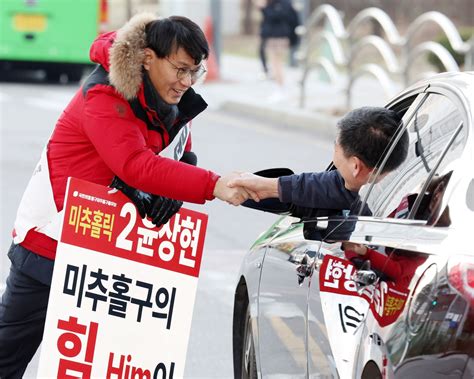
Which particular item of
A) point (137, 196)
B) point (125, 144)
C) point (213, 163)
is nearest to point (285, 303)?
point (137, 196)

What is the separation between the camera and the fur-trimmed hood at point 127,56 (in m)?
4.47

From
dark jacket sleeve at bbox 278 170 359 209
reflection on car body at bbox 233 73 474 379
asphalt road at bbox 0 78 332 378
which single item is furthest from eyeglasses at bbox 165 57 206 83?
asphalt road at bbox 0 78 332 378

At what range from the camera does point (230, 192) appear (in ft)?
14.9

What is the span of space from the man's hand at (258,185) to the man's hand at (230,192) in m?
0.01

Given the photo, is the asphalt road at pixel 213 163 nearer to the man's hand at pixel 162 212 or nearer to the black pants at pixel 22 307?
the black pants at pixel 22 307

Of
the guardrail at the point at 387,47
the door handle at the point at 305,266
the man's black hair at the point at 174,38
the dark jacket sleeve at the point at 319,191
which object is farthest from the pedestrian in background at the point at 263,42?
the door handle at the point at 305,266

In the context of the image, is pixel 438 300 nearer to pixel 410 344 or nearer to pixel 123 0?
pixel 410 344

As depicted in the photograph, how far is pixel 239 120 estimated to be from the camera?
18594mm

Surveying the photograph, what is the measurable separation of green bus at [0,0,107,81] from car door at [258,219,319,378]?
1784 centimetres

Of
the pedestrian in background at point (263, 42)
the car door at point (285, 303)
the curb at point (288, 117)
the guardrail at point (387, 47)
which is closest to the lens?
the car door at point (285, 303)

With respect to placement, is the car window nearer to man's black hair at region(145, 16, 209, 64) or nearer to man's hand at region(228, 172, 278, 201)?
man's hand at region(228, 172, 278, 201)

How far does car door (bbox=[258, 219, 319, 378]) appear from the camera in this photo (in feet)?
13.9

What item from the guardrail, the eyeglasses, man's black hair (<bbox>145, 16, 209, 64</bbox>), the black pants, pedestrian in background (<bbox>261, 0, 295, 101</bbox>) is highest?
man's black hair (<bbox>145, 16, 209, 64</bbox>)

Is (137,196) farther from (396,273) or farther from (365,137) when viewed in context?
(396,273)
